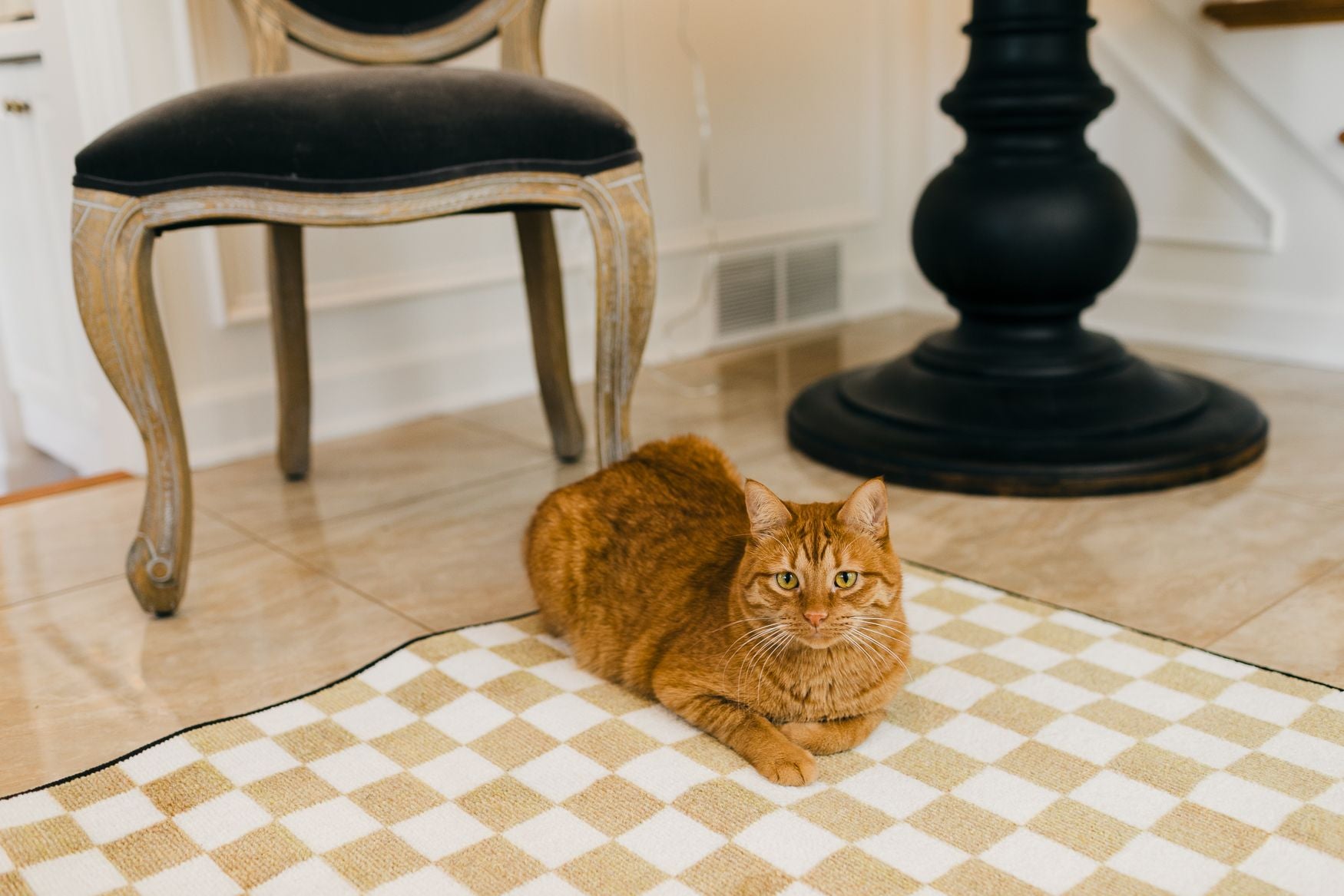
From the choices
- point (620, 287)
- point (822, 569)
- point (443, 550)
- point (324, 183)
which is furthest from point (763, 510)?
point (443, 550)

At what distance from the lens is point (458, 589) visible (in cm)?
165

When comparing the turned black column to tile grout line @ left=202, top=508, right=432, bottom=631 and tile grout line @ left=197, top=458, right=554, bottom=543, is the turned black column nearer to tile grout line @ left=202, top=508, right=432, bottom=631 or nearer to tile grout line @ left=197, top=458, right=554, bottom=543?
tile grout line @ left=197, top=458, right=554, bottom=543

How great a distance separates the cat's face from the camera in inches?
43.1

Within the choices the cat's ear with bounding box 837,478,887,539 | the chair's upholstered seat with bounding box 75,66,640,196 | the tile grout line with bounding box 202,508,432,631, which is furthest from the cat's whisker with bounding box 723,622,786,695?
the chair's upholstered seat with bounding box 75,66,640,196

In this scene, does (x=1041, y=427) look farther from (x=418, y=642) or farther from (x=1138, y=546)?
(x=418, y=642)

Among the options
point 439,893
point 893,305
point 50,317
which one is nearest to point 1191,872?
point 439,893

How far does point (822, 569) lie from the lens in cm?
109

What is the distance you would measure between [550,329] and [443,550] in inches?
18.1

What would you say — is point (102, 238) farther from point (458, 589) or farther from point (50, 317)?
point (50, 317)

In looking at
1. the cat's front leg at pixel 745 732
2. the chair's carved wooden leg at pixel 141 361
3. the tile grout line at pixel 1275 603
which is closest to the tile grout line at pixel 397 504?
the chair's carved wooden leg at pixel 141 361

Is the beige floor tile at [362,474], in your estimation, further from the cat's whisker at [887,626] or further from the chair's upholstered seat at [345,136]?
the cat's whisker at [887,626]

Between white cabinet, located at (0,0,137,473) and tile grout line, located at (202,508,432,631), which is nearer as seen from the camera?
tile grout line, located at (202,508,432,631)

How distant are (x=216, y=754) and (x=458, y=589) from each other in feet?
1.55

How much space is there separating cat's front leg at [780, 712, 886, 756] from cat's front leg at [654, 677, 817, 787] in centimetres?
1
